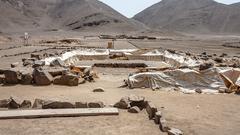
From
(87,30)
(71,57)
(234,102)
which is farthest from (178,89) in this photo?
(87,30)

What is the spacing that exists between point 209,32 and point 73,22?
132 feet

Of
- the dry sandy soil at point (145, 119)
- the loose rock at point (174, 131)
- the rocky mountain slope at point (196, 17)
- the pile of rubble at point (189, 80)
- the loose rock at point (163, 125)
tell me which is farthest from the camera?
the rocky mountain slope at point (196, 17)

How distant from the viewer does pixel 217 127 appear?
8617 millimetres

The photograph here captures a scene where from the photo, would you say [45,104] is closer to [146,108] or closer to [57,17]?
[146,108]

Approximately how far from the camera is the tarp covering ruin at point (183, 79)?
14.1 m

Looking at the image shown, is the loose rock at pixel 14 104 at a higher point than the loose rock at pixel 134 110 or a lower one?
higher

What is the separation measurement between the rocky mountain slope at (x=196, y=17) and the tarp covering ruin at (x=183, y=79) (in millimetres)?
111482

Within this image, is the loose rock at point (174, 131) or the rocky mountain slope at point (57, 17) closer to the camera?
the loose rock at point (174, 131)

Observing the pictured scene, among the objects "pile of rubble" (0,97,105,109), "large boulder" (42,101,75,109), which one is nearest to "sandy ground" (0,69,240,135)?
"pile of rubble" (0,97,105,109)

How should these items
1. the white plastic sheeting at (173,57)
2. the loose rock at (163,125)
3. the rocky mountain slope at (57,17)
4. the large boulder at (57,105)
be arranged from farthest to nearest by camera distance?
the rocky mountain slope at (57,17) → the white plastic sheeting at (173,57) → the large boulder at (57,105) → the loose rock at (163,125)

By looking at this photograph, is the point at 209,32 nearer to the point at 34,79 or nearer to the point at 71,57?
the point at 71,57

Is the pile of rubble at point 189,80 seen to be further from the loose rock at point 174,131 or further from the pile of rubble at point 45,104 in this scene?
the loose rock at point 174,131

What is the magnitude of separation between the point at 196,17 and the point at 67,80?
12965cm

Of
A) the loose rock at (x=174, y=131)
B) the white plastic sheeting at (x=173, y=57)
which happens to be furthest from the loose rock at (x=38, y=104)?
the white plastic sheeting at (x=173, y=57)
